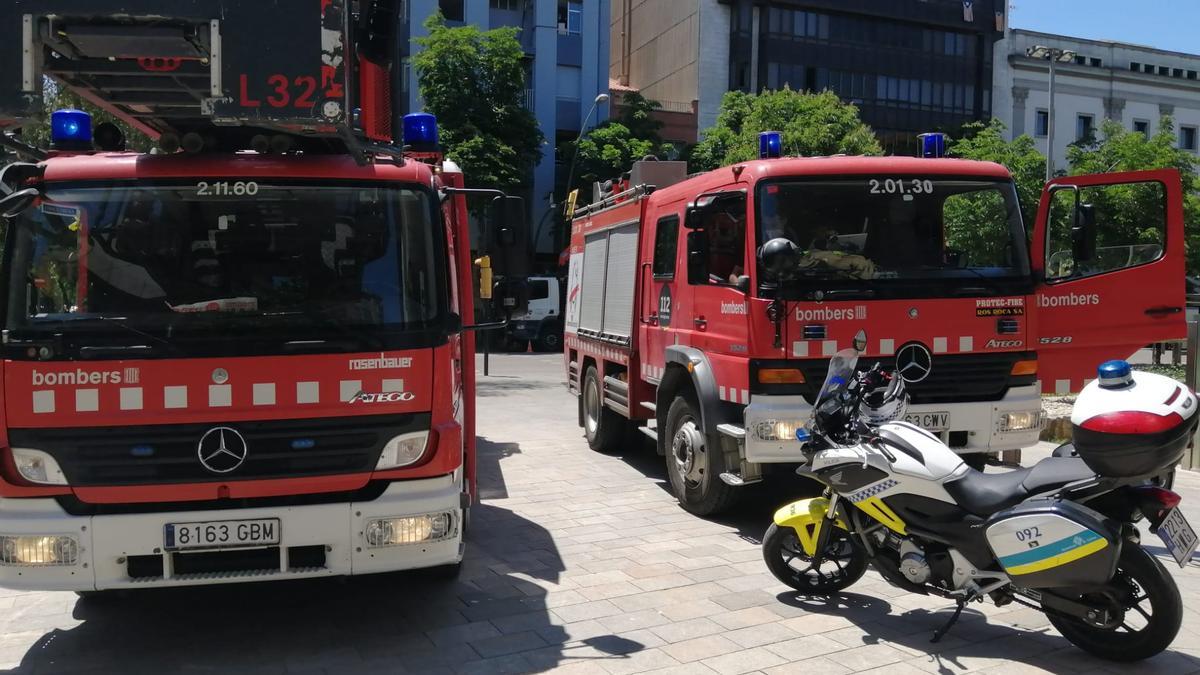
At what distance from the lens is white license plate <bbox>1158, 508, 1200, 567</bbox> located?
405 centimetres

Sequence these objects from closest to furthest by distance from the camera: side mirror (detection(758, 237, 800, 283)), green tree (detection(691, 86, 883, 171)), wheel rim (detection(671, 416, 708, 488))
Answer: side mirror (detection(758, 237, 800, 283)), wheel rim (detection(671, 416, 708, 488)), green tree (detection(691, 86, 883, 171))

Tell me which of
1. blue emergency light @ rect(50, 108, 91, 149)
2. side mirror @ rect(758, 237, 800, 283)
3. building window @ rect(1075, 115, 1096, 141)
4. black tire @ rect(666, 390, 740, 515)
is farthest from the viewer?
building window @ rect(1075, 115, 1096, 141)

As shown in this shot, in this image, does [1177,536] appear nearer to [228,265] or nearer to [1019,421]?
[1019,421]

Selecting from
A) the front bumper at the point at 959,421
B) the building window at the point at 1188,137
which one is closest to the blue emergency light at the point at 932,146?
the front bumper at the point at 959,421

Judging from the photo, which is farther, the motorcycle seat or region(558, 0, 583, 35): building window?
region(558, 0, 583, 35): building window

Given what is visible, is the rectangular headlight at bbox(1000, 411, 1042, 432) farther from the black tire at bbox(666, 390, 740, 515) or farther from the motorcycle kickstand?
the motorcycle kickstand

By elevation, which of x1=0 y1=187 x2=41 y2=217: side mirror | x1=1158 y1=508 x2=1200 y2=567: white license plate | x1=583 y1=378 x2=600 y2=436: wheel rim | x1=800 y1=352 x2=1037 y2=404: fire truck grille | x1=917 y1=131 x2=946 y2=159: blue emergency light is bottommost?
x1=583 y1=378 x2=600 y2=436: wheel rim

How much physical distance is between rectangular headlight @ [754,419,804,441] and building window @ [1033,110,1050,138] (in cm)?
4960

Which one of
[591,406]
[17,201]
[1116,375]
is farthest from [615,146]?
[1116,375]

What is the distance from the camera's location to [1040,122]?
4991cm

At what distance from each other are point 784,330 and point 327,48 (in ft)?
11.0

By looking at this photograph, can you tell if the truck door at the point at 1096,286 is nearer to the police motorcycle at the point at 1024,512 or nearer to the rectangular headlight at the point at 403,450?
the police motorcycle at the point at 1024,512

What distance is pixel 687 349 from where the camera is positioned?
727 centimetres

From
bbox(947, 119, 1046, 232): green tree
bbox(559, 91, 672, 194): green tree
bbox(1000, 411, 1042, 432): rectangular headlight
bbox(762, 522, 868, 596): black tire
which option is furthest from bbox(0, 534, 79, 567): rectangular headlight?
bbox(559, 91, 672, 194): green tree
